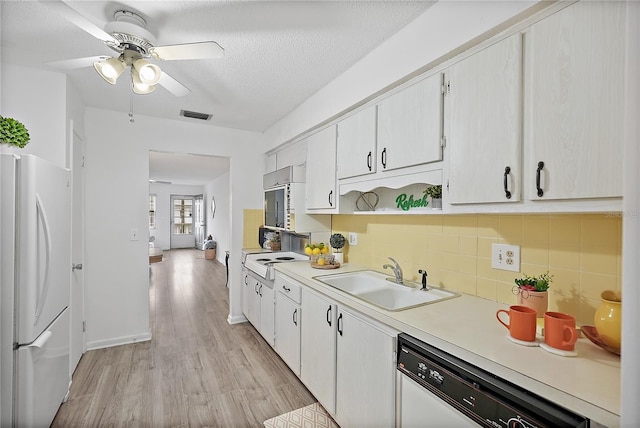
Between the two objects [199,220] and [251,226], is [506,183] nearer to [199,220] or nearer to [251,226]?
[251,226]

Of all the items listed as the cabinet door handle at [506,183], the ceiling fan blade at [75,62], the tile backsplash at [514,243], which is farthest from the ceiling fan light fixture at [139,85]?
the cabinet door handle at [506,183]

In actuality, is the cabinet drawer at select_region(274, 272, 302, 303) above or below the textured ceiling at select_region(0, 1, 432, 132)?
below

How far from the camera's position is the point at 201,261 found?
26.5ft

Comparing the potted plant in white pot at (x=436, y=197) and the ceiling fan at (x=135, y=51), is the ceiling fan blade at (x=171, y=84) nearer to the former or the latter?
the ceiling fan at (x=135, y=51)

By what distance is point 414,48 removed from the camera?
1.59 m

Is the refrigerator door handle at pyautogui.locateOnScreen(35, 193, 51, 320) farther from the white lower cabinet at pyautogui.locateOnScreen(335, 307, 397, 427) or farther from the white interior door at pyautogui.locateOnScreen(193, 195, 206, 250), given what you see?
the white interior door at pyautogui.locateOnScreen(193, 195, 206, 250)

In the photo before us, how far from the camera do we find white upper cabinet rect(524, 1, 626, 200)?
91 cm

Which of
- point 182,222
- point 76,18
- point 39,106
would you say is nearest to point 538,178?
point 76,18

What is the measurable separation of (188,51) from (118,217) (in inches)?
89.1

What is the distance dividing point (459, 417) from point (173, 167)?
691 cm

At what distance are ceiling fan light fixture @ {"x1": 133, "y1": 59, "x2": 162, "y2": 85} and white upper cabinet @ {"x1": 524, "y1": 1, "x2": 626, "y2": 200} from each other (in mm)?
1825

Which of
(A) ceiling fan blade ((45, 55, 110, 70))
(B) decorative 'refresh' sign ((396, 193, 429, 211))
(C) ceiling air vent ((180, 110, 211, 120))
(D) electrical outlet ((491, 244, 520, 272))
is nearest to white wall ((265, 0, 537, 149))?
(B) decorative 'refresh' sign ((396, 193, 429, 211))

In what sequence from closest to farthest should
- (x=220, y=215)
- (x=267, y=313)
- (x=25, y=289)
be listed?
(x=25, y=289) → (x=267, y=313) → (x=220, y=215)

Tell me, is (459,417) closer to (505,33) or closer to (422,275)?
(422,275)
